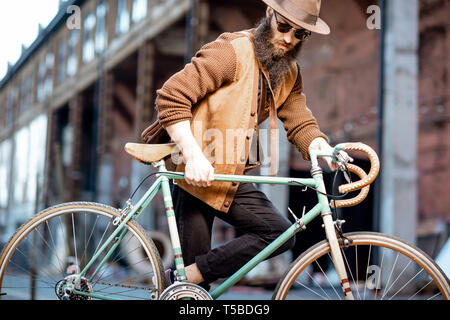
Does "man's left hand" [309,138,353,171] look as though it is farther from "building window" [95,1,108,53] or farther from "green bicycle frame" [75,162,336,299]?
"building window" [95,1,108,53]

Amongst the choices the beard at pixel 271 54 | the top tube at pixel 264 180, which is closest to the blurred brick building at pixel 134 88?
the top tube at pixel 264 180

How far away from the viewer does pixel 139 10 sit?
8.95 meters

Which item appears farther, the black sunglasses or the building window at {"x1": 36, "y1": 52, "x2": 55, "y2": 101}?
the building window at {"x1": 36, "y1": 52, "x2": 55, "y2": 101}

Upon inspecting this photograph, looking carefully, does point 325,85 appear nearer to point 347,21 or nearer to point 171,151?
point 347,21

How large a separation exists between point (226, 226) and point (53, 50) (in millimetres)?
4405

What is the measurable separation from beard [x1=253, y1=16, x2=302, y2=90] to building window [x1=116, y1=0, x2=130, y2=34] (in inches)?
284

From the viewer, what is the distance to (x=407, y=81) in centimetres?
586

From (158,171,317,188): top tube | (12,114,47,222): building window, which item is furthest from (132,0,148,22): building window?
(158,171,317,188): top tube

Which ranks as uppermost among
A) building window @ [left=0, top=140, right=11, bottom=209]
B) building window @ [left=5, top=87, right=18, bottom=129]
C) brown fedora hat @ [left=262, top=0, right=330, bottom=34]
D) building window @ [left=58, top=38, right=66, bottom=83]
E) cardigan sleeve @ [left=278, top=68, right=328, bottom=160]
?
building window @ [left=58, top=38, right=66, bottom=83]

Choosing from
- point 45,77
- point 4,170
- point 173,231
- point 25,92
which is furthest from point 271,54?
point 4,170

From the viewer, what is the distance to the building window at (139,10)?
8.80 meters

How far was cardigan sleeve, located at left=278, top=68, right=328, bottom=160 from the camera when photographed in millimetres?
2670
